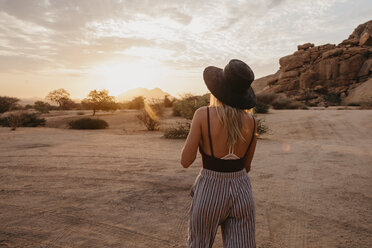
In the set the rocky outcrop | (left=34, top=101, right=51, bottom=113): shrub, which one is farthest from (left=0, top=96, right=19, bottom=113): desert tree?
the rocky outcrop

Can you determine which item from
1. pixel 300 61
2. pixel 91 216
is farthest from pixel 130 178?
pixel 300 61

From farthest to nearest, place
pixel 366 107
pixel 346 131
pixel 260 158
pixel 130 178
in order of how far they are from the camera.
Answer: pixel 366 107
pixel 346 131
pixel 260 158
pixel 130 178

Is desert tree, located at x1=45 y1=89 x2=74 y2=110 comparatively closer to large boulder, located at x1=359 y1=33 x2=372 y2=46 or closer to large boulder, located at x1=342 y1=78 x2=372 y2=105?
large boulder, located at x1=342 y1=78 x2=372 y2=105

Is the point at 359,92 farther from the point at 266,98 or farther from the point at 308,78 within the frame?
the point at 266,98

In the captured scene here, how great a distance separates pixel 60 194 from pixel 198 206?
3.42m

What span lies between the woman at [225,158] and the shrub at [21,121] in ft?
57.5

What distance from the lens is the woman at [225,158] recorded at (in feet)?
5.41

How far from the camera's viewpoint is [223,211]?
1.67m

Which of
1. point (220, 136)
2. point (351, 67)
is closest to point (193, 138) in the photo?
point (220, 136)

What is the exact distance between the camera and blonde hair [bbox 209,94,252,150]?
163 centimetres

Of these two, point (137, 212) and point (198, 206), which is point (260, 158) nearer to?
point (137, 212)

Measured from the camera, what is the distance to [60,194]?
4133 mm

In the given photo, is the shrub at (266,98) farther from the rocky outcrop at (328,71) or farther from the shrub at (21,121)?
the shrub at (21,121)

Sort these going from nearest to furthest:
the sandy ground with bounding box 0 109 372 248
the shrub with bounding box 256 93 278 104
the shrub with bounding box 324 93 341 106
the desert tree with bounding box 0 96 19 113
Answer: the sandy ground with bounding box 0 109 372 248 → the desert tree with bounding box 0 96 19 113 → the shrub with bounding box 256 93 278 104 → the shrub with bounding box 324 93 341 106
